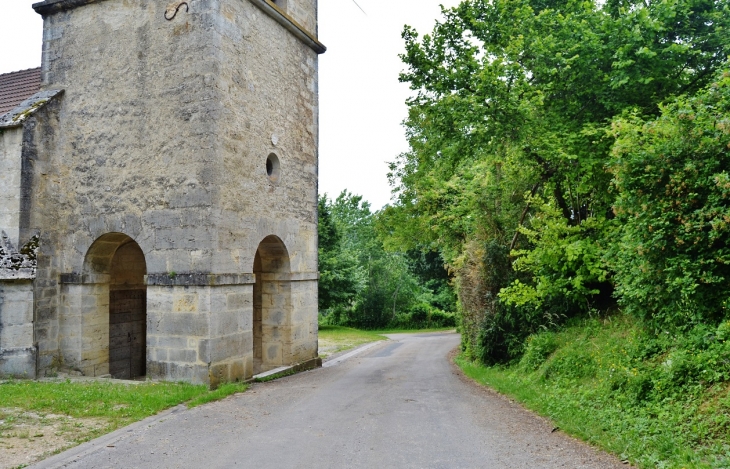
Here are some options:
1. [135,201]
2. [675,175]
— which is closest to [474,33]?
[675,175]

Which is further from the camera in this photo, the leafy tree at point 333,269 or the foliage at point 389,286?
the foliage at point 389,286

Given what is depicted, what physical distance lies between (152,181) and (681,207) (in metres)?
8.89

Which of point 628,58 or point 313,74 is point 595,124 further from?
point 313,74

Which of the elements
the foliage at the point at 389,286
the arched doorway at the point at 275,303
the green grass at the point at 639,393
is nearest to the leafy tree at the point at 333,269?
the foliage at the point at 389,286

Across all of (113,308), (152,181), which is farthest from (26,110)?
(113,308)

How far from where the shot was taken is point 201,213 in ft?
31.8

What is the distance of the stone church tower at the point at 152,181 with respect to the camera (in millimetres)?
9789

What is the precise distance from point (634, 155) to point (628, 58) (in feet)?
10.2

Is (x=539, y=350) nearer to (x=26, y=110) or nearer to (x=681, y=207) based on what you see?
(x=681, y=207)

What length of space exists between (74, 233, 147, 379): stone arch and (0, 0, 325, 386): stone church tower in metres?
0.05

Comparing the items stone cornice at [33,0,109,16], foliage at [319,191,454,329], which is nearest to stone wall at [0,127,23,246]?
stone cornice at [33,0,109,16]

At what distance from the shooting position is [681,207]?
270 inches

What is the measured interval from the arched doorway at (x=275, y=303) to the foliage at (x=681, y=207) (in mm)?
7388

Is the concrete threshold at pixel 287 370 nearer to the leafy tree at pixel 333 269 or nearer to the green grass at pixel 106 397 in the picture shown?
the green grass at pixel 106 397
